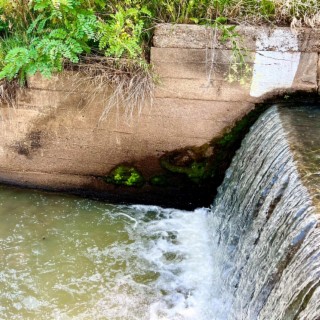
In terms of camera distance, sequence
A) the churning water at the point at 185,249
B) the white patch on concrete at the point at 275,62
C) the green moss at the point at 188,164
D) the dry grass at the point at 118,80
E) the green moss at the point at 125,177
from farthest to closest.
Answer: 1. the green moss at the point at 125,177
2. the green moss at the point at 188,164
3. the dry grass at the point at 118,80
4. the white patch on concrete at the point at 275,62
5. the churning water at the point at 185,249

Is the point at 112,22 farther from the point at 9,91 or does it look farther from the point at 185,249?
the point at 185,249

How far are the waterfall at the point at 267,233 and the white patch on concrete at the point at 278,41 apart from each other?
0.55 m

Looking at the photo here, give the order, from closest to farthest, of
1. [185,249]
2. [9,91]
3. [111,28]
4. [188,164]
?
[111,28] → [185,249] → [9,91] → [188,164]

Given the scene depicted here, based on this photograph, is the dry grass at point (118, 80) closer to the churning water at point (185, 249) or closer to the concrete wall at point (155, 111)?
the concrete wall at point (155, 111)

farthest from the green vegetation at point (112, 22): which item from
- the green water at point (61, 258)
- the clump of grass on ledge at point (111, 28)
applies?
the green water at point (61, 258)

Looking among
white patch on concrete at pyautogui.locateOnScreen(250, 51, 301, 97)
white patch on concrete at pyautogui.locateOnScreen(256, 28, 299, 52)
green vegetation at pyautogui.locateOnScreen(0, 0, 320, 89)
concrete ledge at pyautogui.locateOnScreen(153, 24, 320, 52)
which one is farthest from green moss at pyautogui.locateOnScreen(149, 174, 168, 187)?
white patch on concrete at pyautogui.locateOnScreen(256, 28, 299, 52)

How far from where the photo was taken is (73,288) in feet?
11.3

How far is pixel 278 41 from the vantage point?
369 centimetres

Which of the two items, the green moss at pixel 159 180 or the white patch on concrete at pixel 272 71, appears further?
the green moss at pixel 159 180

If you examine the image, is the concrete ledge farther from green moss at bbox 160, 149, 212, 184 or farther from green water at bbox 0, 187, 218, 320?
green water at bbox 0, 187, 218, 320

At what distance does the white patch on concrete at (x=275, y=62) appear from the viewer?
12.1ft

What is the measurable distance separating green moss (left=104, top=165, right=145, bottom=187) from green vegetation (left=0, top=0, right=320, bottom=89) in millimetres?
1001

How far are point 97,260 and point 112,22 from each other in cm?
203

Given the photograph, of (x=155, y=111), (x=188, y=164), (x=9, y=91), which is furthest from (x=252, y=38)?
(x=9, y=91)
